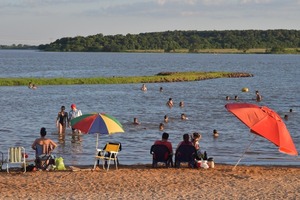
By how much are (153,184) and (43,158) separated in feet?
13.5

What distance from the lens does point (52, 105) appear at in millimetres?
47250

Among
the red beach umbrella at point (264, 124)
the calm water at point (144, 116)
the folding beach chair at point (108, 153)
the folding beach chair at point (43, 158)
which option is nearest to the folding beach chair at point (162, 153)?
the folding beach chair at point (108, 153)

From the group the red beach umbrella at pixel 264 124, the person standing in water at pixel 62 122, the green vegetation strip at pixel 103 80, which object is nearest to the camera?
the red beach umbrella at pixel 264 124

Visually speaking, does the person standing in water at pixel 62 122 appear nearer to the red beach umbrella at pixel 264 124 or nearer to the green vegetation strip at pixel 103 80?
the red beach umbrella at pixel 264 124

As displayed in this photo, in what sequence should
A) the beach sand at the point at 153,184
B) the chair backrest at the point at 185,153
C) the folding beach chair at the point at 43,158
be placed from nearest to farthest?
1. the beach sand at the point at 153,184
2. the folding beach chair at the point at 43,158
3. the chair backrest at the point at 185,153

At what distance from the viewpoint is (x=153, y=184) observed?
16.8 meters

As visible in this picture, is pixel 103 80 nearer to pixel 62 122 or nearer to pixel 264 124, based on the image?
pixel 62 122

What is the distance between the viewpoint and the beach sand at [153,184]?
15.5 m

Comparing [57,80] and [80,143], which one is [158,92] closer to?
[57,80]

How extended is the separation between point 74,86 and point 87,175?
165 feet

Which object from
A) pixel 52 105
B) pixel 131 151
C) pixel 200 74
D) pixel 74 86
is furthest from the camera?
pixel 200 74

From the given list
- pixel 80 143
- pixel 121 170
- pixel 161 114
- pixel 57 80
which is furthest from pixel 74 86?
pixel 121 170

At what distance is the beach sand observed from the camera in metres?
15.5

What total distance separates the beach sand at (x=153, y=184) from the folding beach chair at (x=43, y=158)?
1.83 feet
